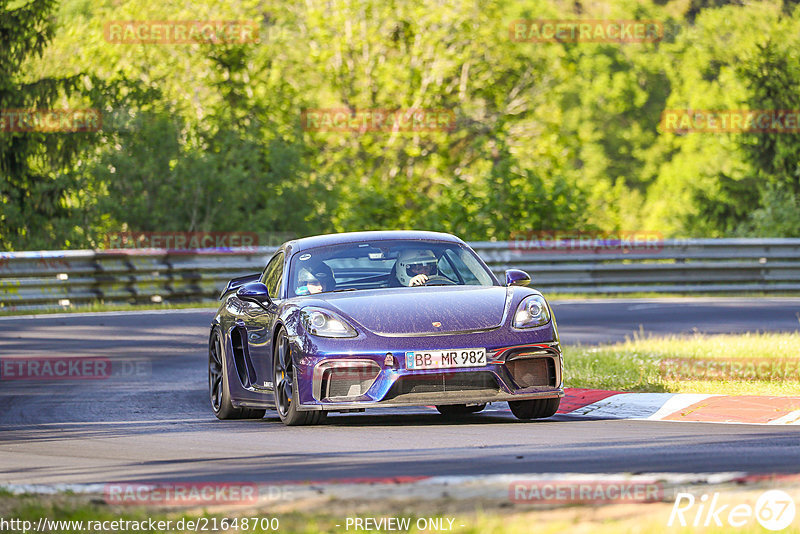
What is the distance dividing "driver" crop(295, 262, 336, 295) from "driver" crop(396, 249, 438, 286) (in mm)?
524

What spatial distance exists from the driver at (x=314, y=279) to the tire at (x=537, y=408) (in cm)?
162

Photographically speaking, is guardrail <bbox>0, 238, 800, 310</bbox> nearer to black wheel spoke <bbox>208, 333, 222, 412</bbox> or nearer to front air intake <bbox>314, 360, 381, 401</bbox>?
black wheel spoke <bbox>208, 333, 222, 412</bbox>

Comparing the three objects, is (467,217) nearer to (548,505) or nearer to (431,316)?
(431,316)

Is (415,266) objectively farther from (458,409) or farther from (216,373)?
(216,373)

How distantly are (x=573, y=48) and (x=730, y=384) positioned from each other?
6500cm

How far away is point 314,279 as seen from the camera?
10.3 meters

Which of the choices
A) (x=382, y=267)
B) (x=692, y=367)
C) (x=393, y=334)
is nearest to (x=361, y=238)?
(x=382, y=267)

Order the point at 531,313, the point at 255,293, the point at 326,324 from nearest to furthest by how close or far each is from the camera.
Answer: the point at 326,324 < the point at 531,313 < the point at 255,293

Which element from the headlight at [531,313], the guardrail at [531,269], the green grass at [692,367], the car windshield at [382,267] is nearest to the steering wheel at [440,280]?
the car windshield at [382,267]

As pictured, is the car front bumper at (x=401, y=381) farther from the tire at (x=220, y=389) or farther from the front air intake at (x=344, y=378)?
the tire at (x=220, y=389)

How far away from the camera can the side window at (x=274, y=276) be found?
10.6 meters

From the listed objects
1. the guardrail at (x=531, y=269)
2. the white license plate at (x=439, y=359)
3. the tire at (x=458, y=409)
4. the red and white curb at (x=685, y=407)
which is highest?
the white license plate at (x=439, y=359)

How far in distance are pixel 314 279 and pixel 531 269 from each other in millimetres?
15461

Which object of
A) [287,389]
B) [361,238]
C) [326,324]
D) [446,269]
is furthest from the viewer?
[361,238]
